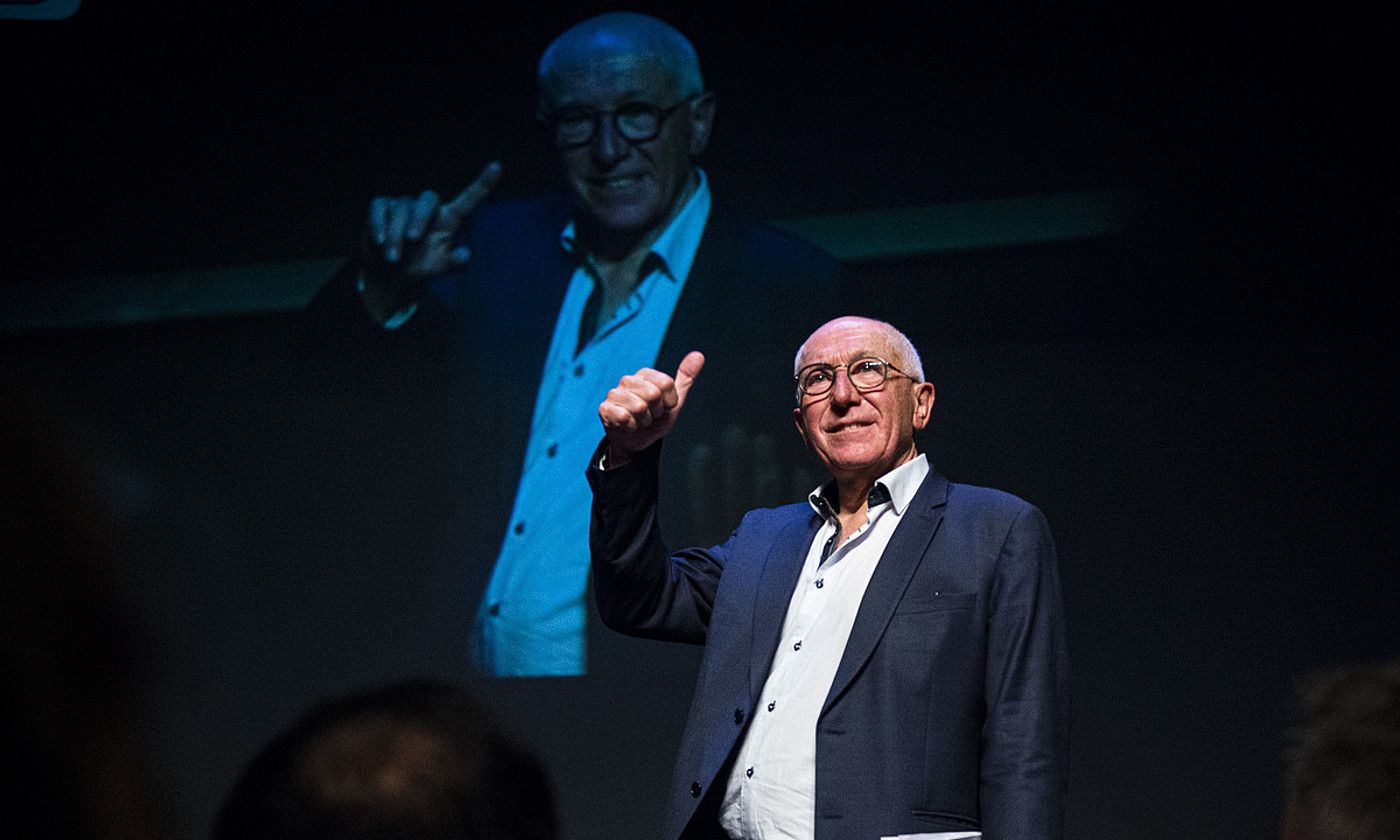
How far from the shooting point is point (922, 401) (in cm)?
226

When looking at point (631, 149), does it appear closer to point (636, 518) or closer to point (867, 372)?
point (867, 372)

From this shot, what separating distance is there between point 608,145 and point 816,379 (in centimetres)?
154

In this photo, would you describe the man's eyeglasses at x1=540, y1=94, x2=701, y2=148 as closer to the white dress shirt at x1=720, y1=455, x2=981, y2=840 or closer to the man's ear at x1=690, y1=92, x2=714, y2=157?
the man's ear at x1=690, y1=92, x2=714, y2=157

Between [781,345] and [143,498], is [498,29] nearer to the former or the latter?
[781,345]

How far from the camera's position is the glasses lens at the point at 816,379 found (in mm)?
2205

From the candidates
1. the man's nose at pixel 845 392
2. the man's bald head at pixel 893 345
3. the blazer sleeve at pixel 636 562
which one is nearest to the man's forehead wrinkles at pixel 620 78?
the man's bald head at pixel 893 345

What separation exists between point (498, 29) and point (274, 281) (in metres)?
0.96

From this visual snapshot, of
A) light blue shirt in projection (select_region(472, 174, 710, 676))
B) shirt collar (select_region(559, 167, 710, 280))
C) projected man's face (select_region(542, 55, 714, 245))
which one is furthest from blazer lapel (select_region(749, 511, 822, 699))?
projected man's face (select_region(542, 55, 714, 245))

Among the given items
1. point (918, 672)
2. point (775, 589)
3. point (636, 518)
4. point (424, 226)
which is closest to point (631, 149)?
point (424, 226)

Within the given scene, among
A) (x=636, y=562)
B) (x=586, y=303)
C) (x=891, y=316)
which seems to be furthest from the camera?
(x=586, y=303)

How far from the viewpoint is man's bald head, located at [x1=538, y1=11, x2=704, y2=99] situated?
3.53 meters

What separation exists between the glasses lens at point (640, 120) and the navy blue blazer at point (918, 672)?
1659 mm

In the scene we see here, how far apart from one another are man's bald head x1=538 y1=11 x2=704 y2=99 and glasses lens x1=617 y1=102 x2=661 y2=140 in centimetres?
10

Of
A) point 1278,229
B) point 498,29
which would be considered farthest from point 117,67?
point 1278,229
